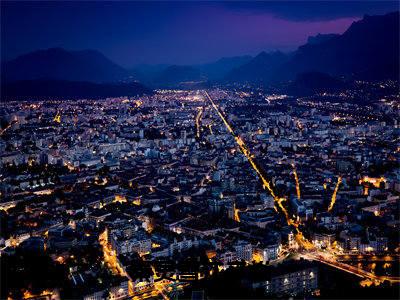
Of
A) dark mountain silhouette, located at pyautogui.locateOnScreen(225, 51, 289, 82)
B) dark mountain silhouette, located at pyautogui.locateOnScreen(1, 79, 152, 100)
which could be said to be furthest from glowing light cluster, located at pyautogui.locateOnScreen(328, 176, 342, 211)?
dark mountain silhouette, located at pyautogui.locateOnScreen(225, 51, 289, 82)

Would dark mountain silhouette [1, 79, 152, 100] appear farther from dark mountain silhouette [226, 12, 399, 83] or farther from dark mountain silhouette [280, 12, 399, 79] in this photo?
dark mountain silhouette [280, 12, 399, 79]

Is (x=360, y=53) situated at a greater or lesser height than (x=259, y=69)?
greater

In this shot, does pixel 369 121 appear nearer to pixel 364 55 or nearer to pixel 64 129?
pixel 64 129

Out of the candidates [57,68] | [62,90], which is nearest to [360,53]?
[62,90]

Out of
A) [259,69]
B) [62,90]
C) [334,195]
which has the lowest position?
[334,195]

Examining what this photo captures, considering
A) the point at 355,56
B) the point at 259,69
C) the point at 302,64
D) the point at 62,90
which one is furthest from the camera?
the point at 259,69

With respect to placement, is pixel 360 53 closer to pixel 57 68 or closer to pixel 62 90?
pixel 62 90

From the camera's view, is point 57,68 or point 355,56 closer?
point 355,56
